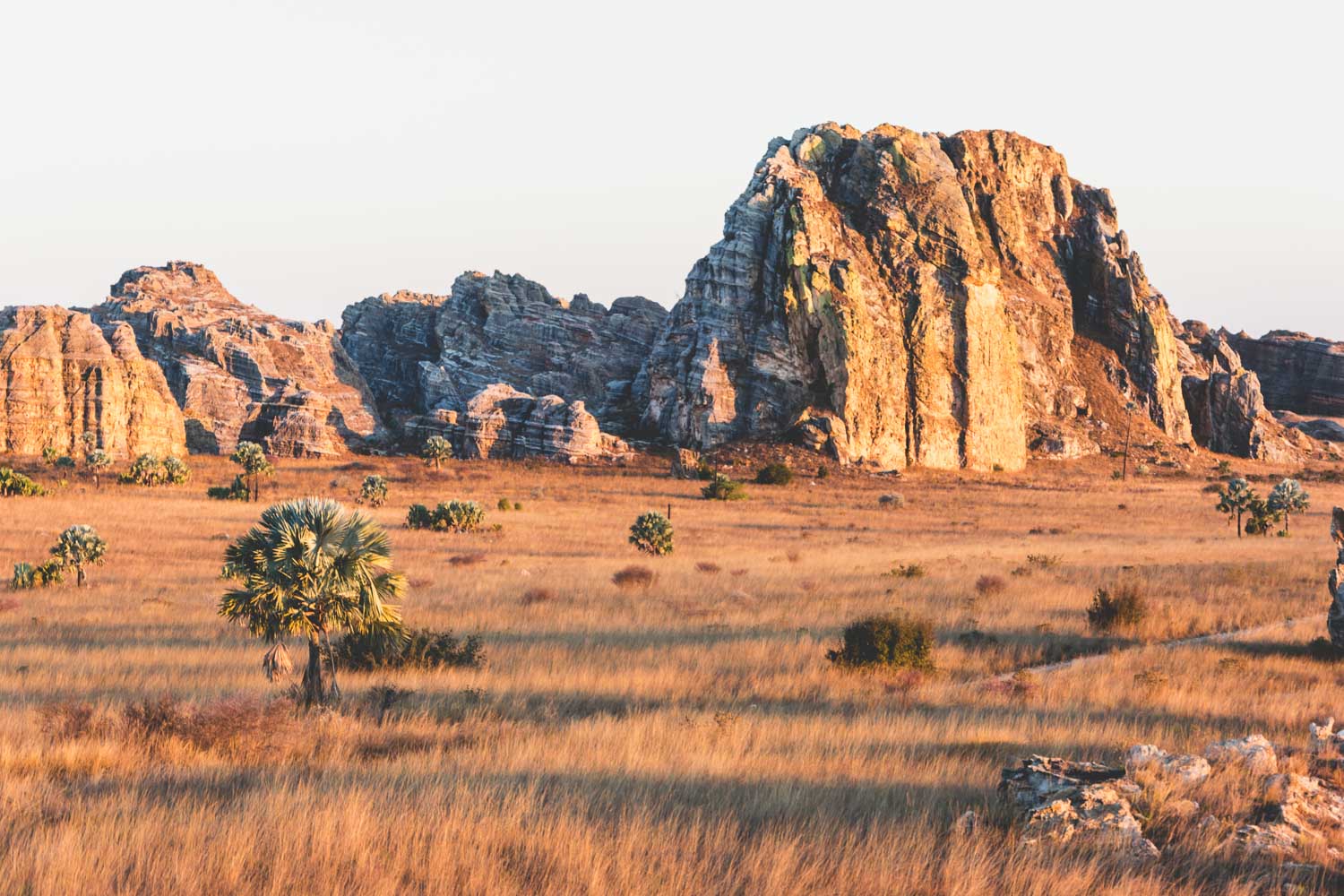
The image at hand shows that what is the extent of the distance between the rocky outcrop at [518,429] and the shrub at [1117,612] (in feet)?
215

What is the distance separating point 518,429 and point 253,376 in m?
33.3

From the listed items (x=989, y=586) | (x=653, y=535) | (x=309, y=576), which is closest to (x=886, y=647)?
(x=309, y=576)

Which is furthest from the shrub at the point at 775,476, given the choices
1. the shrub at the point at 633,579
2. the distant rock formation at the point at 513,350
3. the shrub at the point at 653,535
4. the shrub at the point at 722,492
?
the shrub at the point at 633,579

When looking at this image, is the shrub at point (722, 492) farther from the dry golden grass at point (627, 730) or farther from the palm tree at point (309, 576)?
the palm tree at point (309, 576)

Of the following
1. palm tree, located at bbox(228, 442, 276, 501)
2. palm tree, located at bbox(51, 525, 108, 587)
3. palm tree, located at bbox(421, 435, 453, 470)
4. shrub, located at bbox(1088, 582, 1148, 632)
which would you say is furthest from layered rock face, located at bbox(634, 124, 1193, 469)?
shrub, located at bbox(1088, 582, 1148, 632)

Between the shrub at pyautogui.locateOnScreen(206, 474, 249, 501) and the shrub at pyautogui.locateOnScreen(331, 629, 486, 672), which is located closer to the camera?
the shrub at pyautogui.locateOnScreen(331, 629, 486, 672)

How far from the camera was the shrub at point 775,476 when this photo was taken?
72.2 metres

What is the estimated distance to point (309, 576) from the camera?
11.4m

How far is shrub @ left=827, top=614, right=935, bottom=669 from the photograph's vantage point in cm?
1532

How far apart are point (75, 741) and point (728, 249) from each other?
85.2 meters

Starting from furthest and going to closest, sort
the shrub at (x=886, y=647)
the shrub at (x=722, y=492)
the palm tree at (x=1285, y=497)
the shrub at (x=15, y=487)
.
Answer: the shrub at (x=722, y=492) < the shrub at (x=15, y=487) < the palm tree at (x=1285, y=497) < the shrub at (x=886, y=647)

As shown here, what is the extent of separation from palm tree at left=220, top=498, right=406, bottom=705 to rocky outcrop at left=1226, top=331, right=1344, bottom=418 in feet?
528

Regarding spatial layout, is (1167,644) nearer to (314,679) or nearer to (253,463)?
(314,679)

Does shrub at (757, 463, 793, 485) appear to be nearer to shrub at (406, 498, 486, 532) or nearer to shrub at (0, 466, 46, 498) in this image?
shrub at (406, 498, 486, 532)
